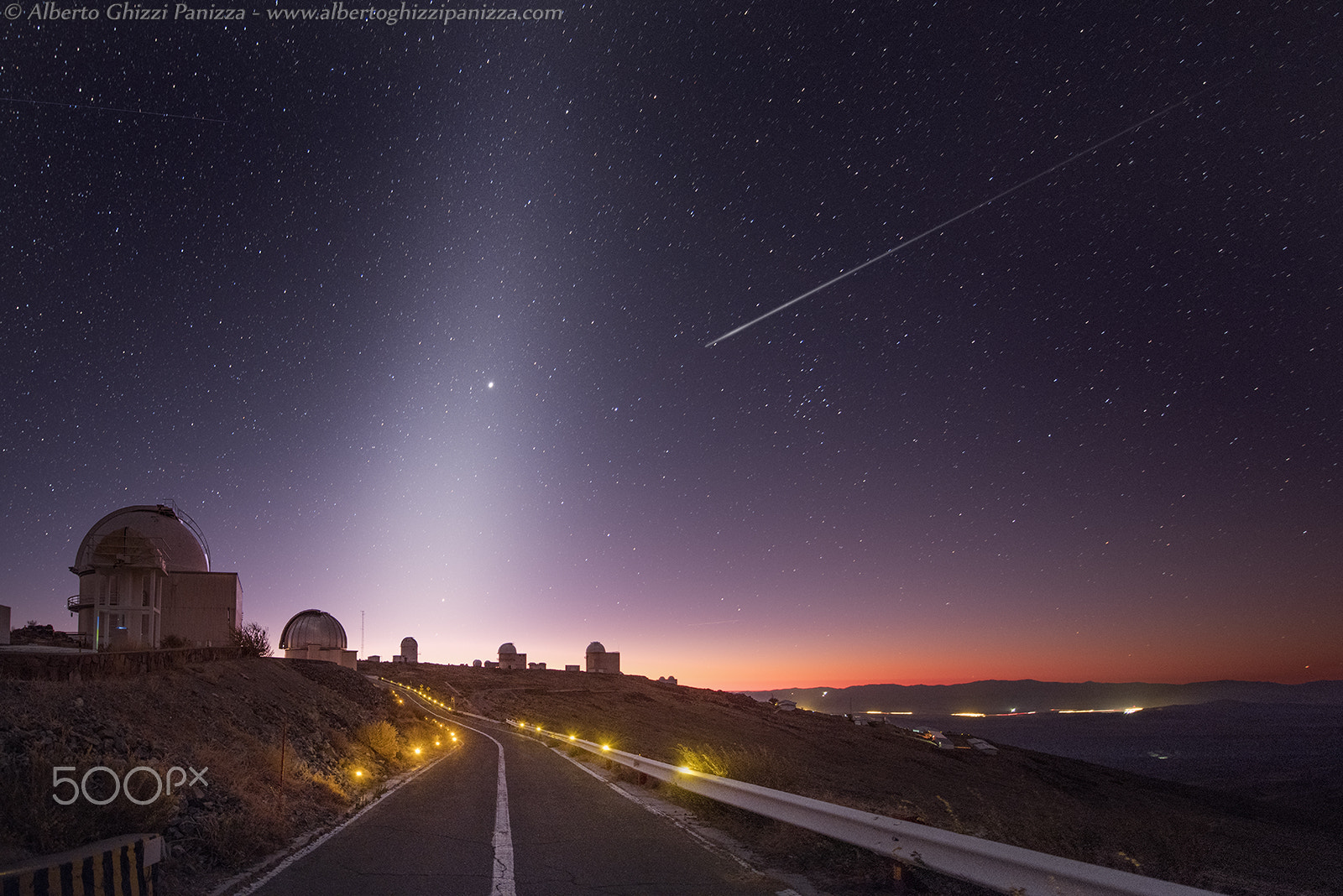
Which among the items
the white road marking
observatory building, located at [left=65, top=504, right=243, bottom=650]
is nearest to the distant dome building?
observatory building, located at [left=65, top=504, right=243, bottom=650]

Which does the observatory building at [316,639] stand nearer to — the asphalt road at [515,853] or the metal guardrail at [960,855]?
the asphalt road at [515,853]

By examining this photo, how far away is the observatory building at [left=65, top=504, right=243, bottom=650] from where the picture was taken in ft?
131

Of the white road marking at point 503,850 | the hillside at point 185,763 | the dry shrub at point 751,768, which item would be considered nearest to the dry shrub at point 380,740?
the hillside at point 185,763

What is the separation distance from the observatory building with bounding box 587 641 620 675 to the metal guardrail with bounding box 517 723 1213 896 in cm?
9731

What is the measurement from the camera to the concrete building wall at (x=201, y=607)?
141 ft

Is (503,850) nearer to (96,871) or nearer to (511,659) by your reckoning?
(96,871)

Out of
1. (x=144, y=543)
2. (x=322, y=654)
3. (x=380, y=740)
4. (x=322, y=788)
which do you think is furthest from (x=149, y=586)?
(x=322, y=788)

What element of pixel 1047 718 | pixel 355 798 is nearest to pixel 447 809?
pixel 355 798

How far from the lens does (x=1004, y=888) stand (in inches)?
185

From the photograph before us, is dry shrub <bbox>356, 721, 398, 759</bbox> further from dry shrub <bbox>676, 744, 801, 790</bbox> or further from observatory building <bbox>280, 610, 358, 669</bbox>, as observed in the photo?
observatory building <bbox>280, 610, 358, 669</bbox>

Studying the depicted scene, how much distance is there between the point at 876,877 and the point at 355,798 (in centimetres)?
924

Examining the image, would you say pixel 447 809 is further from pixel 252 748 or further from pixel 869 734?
pixel 869 734

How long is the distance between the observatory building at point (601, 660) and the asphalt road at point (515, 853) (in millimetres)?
92181

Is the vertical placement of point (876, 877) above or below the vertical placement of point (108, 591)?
below
